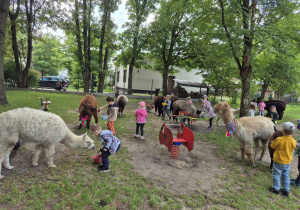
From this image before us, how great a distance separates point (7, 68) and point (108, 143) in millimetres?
22178

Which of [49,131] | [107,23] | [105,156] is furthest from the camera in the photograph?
[107,23]

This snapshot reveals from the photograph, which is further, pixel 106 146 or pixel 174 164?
pixel 174 164

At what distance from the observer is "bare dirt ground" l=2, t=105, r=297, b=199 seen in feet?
14.5

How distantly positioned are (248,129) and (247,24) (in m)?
6.92

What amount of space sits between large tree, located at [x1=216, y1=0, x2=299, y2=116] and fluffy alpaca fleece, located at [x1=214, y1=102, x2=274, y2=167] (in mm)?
4497

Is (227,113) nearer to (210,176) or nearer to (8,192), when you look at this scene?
(210,176)

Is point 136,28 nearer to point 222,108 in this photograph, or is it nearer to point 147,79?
point 147,79

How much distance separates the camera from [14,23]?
16906 mm

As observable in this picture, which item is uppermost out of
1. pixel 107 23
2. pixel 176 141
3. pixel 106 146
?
pixel 107 23

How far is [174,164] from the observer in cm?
551

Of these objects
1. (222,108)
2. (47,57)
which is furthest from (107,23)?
(47,57)

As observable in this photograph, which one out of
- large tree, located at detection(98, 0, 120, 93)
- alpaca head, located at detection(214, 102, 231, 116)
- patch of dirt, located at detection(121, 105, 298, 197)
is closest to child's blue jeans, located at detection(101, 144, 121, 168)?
patch of dirt, located at detection(121, 105, 298, 197)

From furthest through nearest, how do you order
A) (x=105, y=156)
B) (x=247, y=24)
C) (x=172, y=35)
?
(x=172, y=35) < (x=247, y=24) < (x=105, y=156)

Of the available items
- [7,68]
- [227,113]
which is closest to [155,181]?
[227,113]
